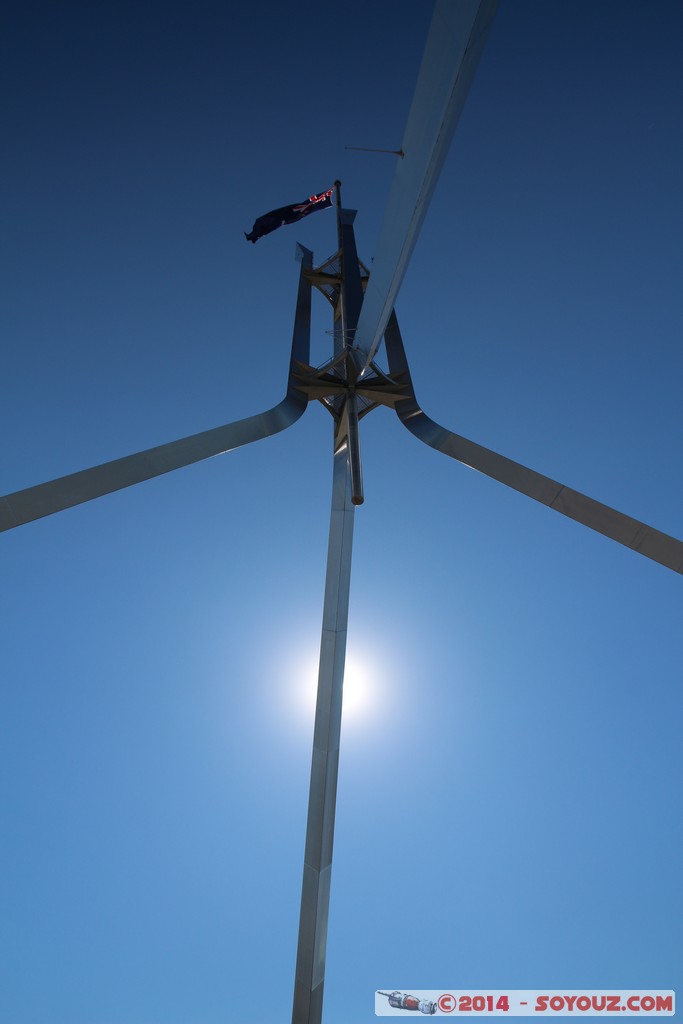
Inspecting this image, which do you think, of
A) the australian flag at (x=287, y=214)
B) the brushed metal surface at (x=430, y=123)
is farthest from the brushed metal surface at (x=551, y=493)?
the australian flag at (x=287, y=214)

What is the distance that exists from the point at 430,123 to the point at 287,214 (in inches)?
555

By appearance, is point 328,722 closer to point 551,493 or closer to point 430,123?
point 551,493

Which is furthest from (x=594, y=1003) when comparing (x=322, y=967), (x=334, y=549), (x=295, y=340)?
(x=295, y=340)

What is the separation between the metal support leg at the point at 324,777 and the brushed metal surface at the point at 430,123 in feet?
17.6

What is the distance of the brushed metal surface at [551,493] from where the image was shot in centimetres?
1050

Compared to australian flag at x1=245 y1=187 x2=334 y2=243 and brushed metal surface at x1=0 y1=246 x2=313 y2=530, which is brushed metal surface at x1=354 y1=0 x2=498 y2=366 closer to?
brushed metal surface at x1=0 y1=246 x2=313 y2=530

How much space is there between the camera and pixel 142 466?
11.0 m

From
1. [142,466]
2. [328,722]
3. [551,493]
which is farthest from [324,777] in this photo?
[551,493]

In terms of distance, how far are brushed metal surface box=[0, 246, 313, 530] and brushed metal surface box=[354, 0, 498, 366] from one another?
4188 millimetres

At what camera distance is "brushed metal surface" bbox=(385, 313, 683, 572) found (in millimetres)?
10500

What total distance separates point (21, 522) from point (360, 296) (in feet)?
39.5

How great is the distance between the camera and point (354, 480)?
12336 mm

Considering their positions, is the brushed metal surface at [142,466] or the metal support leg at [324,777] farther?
the metal support leg at [324,777]

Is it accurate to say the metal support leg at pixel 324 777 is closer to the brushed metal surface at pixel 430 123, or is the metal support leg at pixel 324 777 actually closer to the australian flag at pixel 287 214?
the brushed metal surface at pixel 430 123
